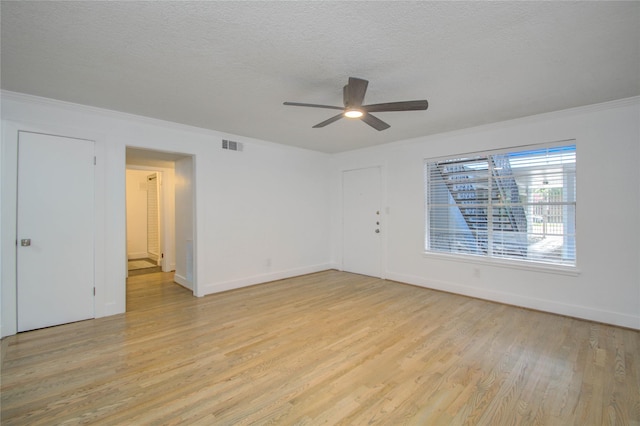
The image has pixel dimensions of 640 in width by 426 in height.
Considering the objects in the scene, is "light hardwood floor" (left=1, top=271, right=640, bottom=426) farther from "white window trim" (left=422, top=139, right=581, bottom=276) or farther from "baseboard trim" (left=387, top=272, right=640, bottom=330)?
"white window trim" (left=422, top=139, right=581, bottom=276)

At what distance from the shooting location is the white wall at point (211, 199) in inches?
122

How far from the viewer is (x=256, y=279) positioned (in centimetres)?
508

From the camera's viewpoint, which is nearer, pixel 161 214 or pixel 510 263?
pixel 510 263

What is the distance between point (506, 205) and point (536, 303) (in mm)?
1331

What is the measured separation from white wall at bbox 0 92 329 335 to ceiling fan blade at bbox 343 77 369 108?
275 centimetres

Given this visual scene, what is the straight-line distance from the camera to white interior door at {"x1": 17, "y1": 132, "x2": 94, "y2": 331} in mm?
3145

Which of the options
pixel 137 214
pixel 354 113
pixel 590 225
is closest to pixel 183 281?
pixel 137 214

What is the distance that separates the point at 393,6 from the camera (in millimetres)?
1758

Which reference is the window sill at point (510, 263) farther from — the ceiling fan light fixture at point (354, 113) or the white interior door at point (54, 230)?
the white interior door at point (54, 230)

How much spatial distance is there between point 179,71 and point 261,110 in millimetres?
1114

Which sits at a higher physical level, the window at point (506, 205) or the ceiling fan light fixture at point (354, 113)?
the ceiling fan light fixture at point (354, 113)

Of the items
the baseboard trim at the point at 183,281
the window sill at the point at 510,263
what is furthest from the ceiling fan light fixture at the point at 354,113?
the baseboard trim at the point at 183,281

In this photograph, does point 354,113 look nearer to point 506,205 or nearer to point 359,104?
point 359,104

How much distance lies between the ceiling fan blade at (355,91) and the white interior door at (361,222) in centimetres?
304
